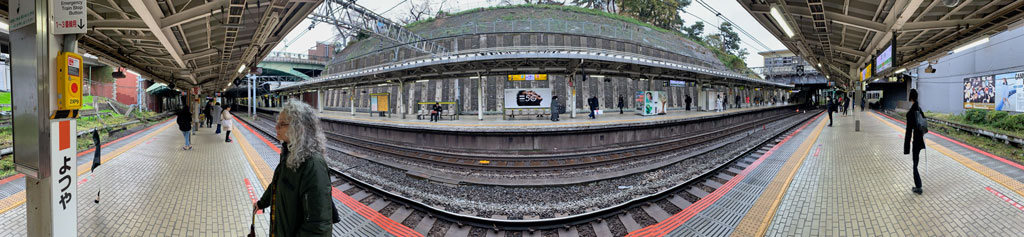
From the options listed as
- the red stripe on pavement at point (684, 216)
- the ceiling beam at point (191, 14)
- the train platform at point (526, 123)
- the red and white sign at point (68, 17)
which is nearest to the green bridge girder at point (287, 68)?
the train platform at point (526, 123)

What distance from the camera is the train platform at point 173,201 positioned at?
3453 mm

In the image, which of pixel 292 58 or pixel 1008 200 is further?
pixel 292 58

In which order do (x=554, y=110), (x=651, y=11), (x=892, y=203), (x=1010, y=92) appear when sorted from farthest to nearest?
(x=651, y=11), (x=554, y=110), (x=1010, y=92), (x=892, y=203)

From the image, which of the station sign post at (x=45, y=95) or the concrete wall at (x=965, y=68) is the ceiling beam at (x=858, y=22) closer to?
the station sign post at (x=45, y=95)

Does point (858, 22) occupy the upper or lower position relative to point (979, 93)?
upper

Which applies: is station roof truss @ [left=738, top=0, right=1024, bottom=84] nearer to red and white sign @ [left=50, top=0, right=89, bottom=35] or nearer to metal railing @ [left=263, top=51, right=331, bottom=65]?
red and white sign @ [left=50, top=0, right=89, bottom=35]

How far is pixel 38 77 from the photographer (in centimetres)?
229

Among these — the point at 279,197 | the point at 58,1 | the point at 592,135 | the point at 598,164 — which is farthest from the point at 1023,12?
the point at 58,1

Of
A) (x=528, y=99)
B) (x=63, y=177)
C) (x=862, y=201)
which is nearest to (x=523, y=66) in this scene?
(x=528, y=99)

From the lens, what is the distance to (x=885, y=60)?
808 centimetres

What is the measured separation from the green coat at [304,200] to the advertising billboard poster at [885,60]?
35.8 feet

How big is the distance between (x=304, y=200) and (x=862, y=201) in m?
6.07

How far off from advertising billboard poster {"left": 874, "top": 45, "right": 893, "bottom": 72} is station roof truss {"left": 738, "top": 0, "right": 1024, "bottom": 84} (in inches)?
10.5

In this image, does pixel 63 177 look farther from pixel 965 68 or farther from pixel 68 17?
pixel 965 68
